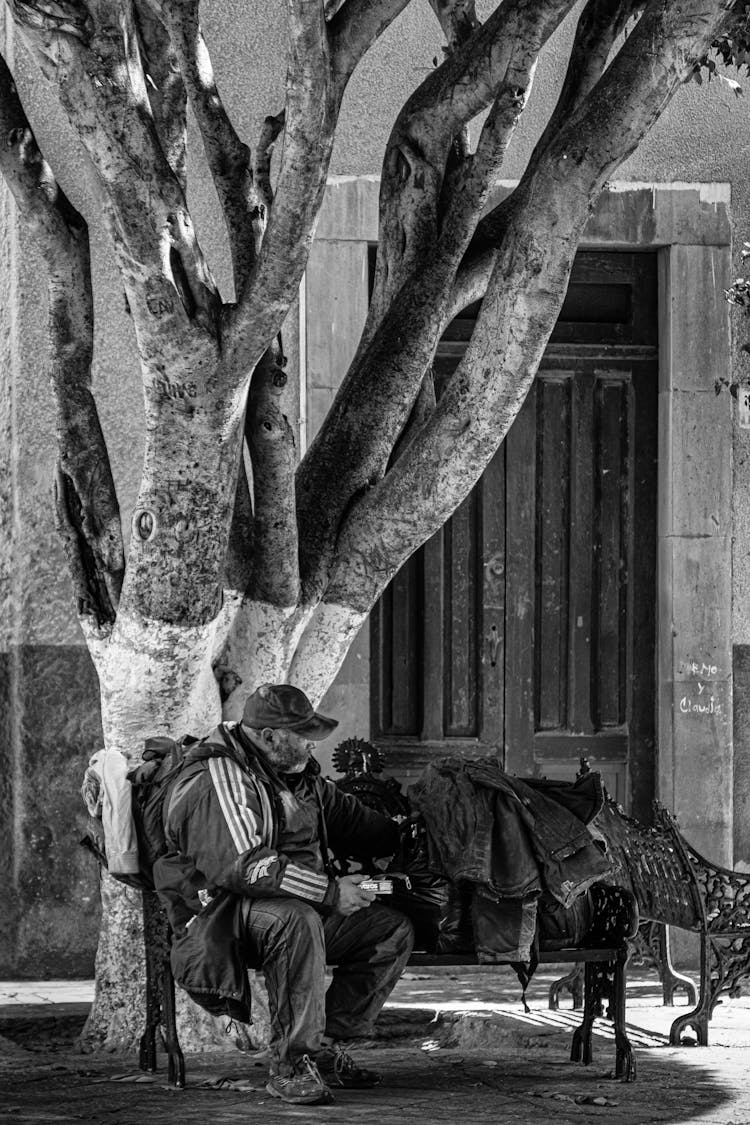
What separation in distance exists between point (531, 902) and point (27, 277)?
4250 millimetres

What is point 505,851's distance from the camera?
A: 5688 mm

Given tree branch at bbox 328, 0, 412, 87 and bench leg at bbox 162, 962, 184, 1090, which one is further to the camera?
tree branch at bbox 328, 0, 412, 87

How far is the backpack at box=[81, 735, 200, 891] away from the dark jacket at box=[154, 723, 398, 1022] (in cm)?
9

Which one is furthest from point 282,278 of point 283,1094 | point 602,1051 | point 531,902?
point 602,1051

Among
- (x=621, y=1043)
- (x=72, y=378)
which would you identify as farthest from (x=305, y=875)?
(x=72, y=378)

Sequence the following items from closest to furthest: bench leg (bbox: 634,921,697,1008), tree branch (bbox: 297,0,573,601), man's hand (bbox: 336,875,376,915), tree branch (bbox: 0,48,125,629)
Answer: man's hand (bbox: 336,875,376,915) → tree branch (bbox: 0,48,125,629) → tree branch (bbox: 297,0,573,601) → bench leg (bbox: 634,921,697,1008)

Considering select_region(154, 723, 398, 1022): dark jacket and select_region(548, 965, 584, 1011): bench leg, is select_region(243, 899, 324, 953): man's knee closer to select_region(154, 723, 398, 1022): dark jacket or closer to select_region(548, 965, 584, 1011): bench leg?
select_region(154, 723, 398, 1022): dark jacket

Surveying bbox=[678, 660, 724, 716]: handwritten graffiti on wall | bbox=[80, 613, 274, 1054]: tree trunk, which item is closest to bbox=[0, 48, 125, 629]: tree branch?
bbox=[80, 613, 274, 1054]: tree trunk

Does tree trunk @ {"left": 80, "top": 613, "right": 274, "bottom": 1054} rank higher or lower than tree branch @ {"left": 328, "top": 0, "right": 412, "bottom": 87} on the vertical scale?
lower

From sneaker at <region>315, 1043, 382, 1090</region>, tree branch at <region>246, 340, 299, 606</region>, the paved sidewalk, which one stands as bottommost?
the paved sidewalk

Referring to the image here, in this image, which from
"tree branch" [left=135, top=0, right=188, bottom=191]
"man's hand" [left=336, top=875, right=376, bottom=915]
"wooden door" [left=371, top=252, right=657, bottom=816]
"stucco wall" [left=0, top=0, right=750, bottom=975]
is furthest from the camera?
"wooden door" [left=371, top=252, right=657, bottom=816]

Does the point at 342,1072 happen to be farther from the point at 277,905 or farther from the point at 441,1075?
the point at 277,905

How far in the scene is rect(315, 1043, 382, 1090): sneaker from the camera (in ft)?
18.8

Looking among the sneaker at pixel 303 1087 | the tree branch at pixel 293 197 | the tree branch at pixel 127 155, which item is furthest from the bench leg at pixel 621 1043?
the tree branch at pixel 127 155
